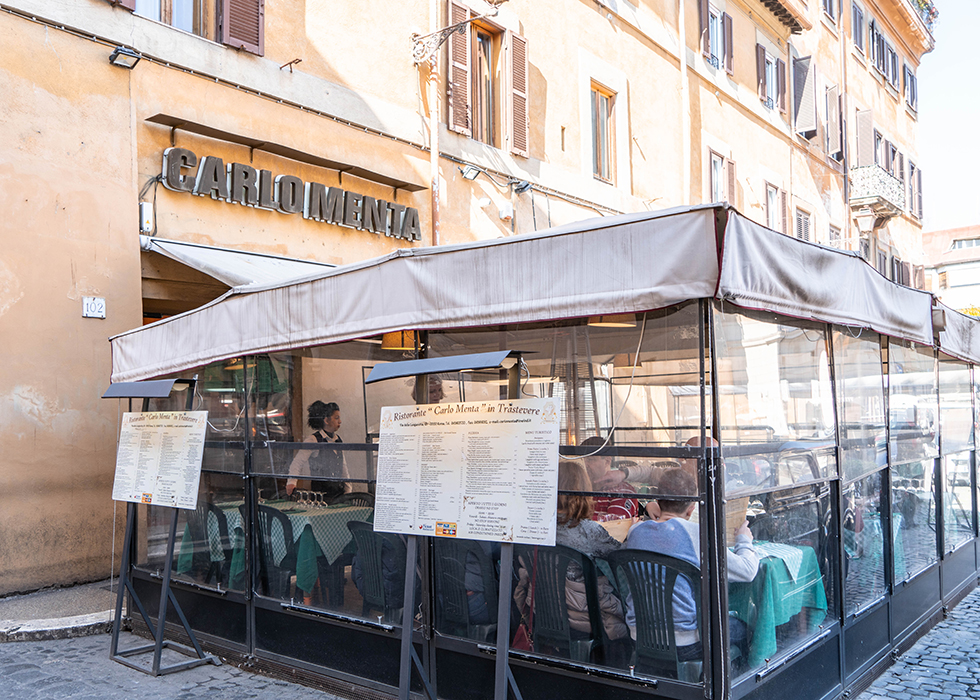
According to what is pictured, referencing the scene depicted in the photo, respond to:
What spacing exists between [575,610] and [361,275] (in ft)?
6.87

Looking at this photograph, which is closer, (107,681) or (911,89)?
(107,681)

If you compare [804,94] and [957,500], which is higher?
[804,94]

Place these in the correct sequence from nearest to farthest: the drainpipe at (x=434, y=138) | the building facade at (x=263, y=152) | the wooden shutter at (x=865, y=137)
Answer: the building facade at (x=263, y=152)
the drainpipe at (x=434, y=138)
the wooden shutter at (x=865, y=137)

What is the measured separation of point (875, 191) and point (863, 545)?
19.7 m

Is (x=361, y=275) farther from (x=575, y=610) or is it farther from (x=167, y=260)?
(x=167, y=260)

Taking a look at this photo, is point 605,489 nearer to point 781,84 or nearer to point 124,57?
point 124,57

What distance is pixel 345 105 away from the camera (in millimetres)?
10555

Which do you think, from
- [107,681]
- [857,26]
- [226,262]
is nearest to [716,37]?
[857,26]

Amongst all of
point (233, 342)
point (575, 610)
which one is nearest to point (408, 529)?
point (575, 610)

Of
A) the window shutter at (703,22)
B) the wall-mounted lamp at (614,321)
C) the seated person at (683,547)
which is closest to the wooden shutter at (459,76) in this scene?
the window shutter at (703,22)

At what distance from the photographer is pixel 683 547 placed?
3812mm

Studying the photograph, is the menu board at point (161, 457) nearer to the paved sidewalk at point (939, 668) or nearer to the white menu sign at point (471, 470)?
the white menu sign at point (471, 470)

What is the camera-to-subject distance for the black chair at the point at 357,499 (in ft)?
16.3

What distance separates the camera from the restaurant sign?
888cm
